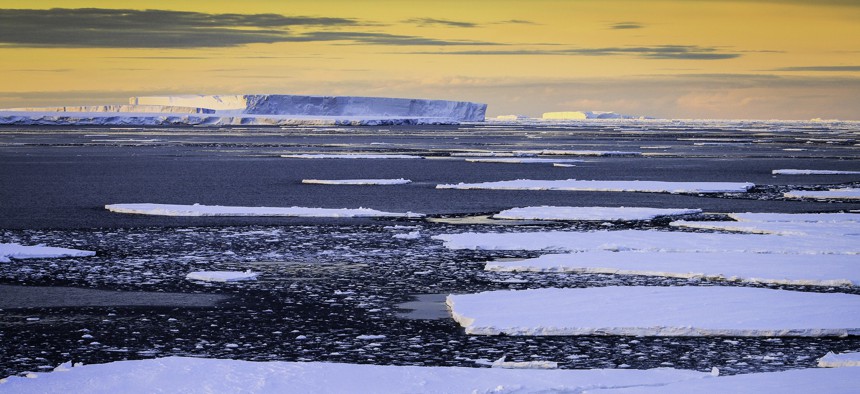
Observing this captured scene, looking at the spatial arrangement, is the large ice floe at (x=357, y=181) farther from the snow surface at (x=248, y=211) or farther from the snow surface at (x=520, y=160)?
the snow surface at (x=520, y=160)

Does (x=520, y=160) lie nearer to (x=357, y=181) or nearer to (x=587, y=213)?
(x=357, y=181)

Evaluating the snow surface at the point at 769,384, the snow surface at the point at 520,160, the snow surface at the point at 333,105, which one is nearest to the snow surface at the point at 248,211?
the snow surface at the point at 769,384

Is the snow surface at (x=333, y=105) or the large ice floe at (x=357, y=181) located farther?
the snow surface at (x=333, y=105)

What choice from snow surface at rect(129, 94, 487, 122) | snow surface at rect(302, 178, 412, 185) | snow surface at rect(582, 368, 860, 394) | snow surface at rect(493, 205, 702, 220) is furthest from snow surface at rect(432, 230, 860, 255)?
snow surface at rect(129, 94, 487, 122)

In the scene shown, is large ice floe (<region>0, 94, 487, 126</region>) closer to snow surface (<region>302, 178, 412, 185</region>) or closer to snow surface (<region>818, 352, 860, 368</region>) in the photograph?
snow surface (<region>302, 178, 412, 185</region>)

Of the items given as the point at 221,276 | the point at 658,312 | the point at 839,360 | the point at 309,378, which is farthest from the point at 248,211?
the point at 839,360
